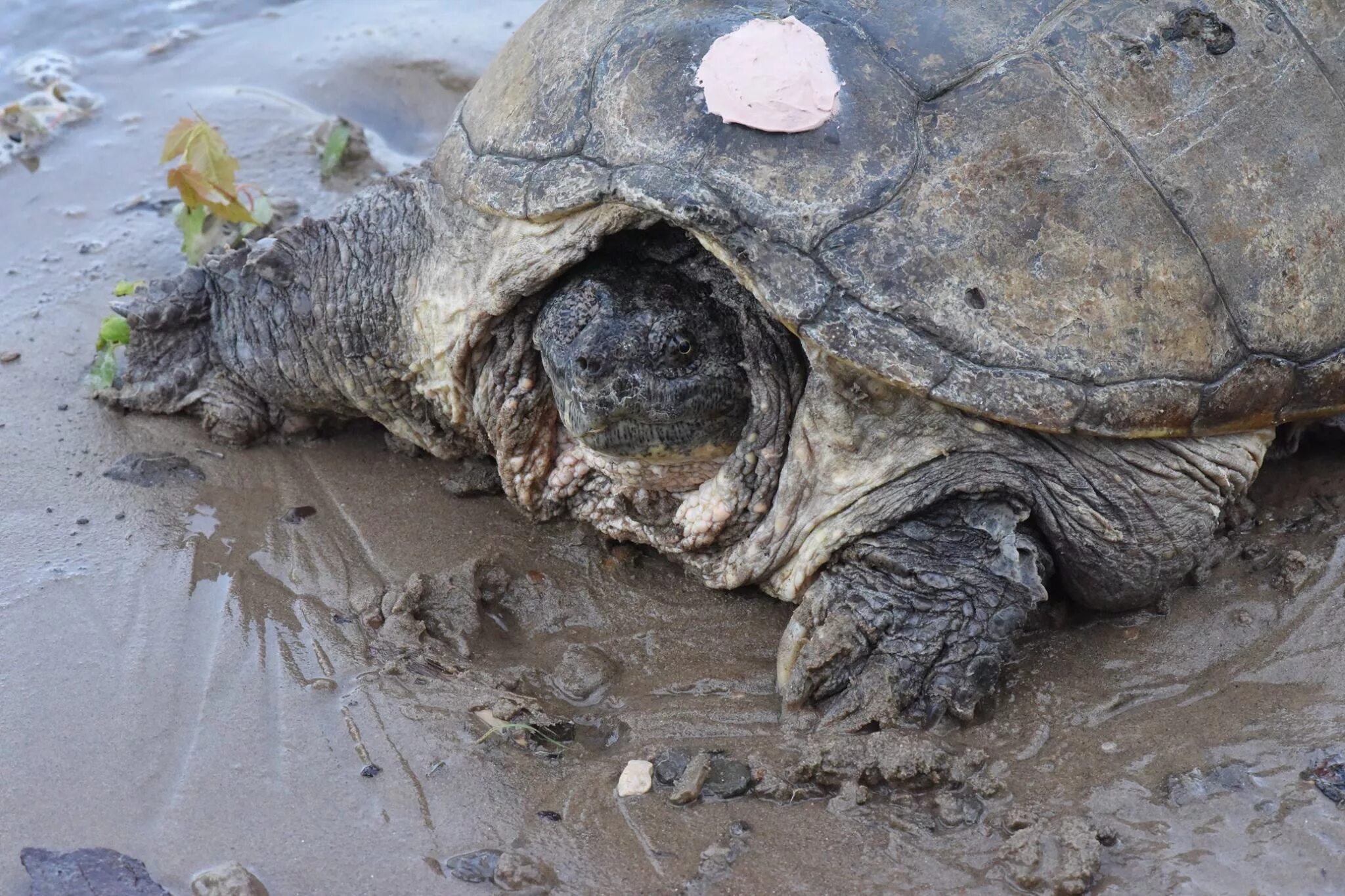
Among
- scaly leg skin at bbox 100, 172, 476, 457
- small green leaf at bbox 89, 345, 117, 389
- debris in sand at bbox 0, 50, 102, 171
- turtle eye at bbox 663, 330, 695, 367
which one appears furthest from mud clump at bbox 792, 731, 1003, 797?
debris in sand at bbox 0, 50, 102, 171

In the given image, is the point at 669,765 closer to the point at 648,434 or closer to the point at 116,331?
the point at 648,434

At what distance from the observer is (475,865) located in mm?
2184

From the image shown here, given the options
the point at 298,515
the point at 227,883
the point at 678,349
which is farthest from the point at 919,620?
the point at 298,515

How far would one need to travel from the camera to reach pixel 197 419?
348 cm

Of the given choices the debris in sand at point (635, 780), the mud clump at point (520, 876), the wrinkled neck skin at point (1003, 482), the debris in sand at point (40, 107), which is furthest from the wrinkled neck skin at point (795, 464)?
the debris in sand at point (40, 107)

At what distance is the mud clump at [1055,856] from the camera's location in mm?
2125

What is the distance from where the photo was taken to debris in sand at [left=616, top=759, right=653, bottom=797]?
2.36 m

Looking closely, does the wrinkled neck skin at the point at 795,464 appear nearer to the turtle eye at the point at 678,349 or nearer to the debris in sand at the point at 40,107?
the turtle eye at the point at 678,349

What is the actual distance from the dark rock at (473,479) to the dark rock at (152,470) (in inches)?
25.3

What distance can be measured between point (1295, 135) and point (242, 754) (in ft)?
8.47

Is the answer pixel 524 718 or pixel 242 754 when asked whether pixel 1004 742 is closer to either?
pixel 524 718

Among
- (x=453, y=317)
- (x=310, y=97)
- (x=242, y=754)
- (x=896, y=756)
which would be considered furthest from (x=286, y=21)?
(x=896, y=756)

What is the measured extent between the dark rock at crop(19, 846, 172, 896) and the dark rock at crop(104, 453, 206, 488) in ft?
3.94

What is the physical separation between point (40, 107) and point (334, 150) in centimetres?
146
